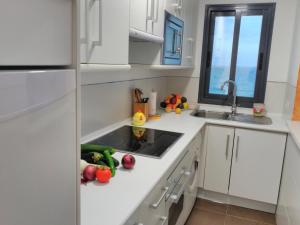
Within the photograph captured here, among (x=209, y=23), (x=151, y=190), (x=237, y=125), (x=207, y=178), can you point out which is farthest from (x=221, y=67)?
(x=151, y=190)

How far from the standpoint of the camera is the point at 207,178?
2602mm

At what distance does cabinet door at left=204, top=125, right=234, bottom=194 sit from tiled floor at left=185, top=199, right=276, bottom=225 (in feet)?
0.55

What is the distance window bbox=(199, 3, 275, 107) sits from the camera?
2847 millimetres

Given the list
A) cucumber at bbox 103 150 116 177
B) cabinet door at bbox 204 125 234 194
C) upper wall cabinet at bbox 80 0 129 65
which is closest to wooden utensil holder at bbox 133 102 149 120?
cabinet door at bbox 204 125 234 194

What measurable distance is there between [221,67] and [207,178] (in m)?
A: 1.31

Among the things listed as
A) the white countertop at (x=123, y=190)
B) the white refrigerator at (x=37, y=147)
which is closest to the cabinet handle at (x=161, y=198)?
the white countertop at (x=123, y=190)

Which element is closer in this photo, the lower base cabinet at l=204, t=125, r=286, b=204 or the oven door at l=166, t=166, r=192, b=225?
the oven door at l=166, t=166, r=192, b=225

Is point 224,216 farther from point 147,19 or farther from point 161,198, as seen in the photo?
point 147,19

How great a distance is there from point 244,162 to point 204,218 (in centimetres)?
64

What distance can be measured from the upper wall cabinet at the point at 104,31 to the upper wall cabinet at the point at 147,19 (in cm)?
10

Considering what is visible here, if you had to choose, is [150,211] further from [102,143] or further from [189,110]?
[189,110]

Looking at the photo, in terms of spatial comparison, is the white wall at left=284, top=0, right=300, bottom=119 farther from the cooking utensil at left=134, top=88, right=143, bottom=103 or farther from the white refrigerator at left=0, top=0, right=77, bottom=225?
the white refrigerator at left=0, top=0, right=77, bottom=225

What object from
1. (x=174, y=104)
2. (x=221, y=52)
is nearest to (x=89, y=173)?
(x=174, y=104)

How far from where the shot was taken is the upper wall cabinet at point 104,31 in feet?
3.39
